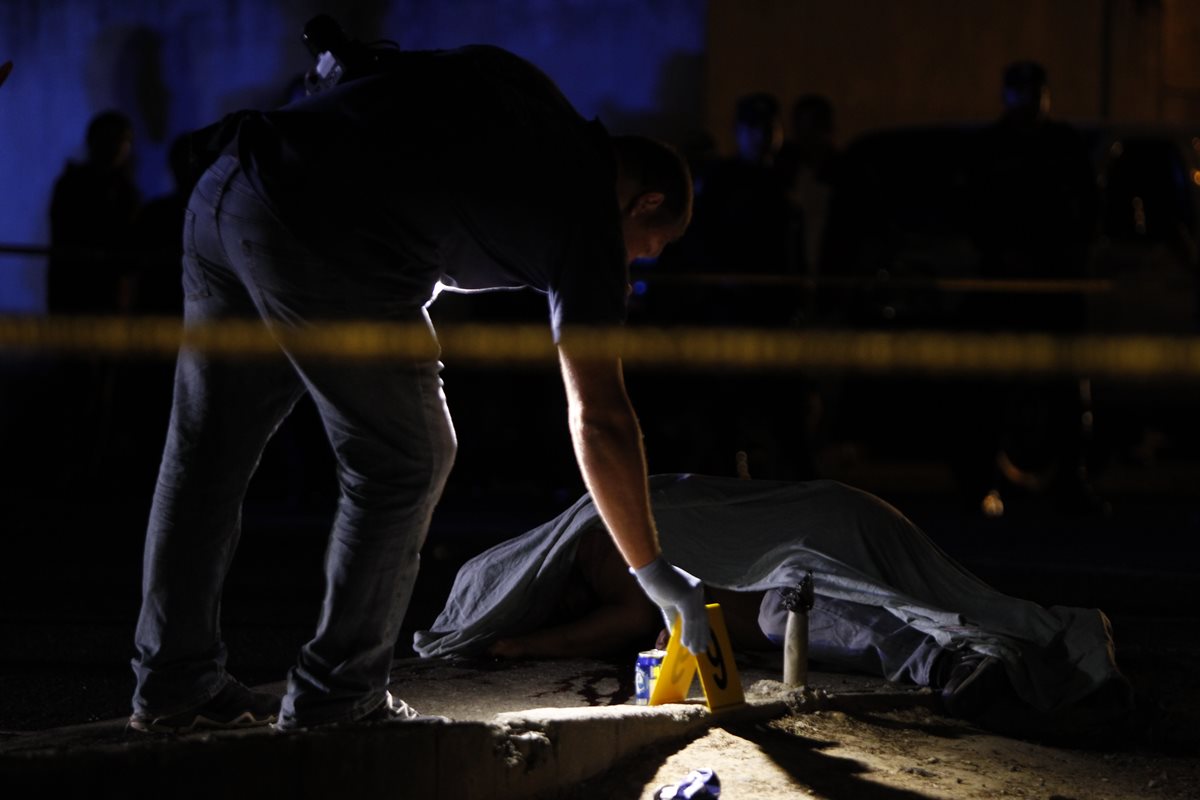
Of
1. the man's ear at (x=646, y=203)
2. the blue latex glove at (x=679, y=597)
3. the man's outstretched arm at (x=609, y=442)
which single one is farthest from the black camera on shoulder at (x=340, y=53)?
the blue latex glove at (x=679, y=597)

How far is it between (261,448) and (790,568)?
180cm

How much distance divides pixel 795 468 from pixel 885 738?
484cm

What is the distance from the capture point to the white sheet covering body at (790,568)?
5020 mm

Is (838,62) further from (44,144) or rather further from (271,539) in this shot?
(271,539)

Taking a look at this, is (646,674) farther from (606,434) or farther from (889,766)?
(606,434)

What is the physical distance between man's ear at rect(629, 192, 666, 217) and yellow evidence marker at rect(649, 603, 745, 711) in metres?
1.00

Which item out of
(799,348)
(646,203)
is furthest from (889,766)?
(799,348)

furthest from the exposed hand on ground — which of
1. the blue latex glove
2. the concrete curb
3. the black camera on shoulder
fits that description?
the black camera on shoulder

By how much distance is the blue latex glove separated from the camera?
391 cm

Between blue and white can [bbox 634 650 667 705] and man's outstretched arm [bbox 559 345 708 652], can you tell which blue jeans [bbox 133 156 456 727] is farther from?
blue and white can [bbox 634 650 667 705]

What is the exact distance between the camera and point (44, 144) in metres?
11.5

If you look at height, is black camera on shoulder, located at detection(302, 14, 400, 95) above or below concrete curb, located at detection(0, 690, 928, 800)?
above

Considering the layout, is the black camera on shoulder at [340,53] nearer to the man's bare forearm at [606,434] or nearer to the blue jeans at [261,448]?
the blue jeans at [261,448]

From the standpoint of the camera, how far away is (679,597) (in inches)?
157
